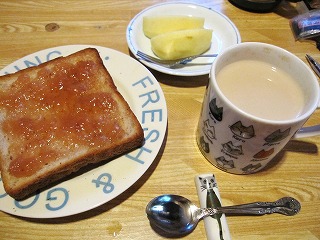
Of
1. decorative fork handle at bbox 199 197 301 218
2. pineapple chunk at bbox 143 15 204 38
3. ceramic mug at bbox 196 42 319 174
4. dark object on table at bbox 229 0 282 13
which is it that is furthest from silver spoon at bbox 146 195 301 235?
dark object on table at bbox 229 0 282 13

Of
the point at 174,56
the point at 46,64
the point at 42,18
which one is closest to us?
the point at 46,64

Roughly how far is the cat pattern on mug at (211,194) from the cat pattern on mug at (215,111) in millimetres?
176

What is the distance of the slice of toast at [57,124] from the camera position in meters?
0.72

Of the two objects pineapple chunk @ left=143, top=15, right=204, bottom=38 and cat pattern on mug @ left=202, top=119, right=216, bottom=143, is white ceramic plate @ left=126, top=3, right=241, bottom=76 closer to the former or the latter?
pineapple chunk @ left=143, top=15, right=204, bottom=38

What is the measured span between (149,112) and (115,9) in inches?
25.6

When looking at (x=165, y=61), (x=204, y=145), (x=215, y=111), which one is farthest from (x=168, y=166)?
(x=165, y=61)

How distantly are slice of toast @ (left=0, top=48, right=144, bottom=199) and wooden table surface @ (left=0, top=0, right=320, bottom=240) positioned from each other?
0.11 metres

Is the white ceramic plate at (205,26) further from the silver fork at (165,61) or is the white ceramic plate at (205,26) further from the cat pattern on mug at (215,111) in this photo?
the cat pattern on mug at (215,111)

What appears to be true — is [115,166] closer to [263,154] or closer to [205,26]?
[263,154]

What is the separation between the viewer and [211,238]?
0.69m

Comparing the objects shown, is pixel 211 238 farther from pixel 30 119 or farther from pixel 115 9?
pixel 115 9

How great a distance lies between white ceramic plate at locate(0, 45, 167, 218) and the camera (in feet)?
2.24

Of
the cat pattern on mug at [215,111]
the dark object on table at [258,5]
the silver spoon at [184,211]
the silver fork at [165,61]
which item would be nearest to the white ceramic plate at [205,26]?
the silver fork at [165,61]

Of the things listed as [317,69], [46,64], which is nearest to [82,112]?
[46,64]
